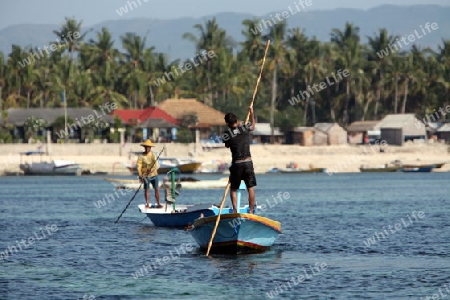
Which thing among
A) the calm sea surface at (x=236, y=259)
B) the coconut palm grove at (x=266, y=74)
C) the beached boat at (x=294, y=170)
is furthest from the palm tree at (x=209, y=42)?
the calm sea surface at (x=236, y=259)

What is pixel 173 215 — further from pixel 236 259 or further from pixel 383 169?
pixel 383 169

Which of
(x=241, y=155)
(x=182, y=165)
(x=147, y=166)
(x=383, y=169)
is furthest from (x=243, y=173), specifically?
(x=383, y=169)

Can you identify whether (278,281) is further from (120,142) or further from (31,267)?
(120,142)

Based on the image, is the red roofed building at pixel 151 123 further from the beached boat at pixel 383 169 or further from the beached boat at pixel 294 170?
the beached boat at pixel 383 169

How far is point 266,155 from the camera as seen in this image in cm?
9269

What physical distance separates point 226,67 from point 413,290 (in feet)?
300

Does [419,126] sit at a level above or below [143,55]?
below

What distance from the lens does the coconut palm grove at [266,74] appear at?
107 metres

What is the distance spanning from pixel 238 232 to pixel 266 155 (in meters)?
72.2

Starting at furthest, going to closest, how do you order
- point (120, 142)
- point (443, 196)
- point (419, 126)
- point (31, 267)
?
point (419, 126)
point (120, 142)
point (443, 196)
point (31, 267)

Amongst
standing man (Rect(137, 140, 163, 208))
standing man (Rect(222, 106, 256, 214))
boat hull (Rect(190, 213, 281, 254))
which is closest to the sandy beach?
standing man (Rect(137, 140, 163, 208))

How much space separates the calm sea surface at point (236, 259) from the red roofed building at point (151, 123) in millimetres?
55529

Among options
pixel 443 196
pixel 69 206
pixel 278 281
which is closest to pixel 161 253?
pixel 278 281

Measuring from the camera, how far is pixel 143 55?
110 meters
